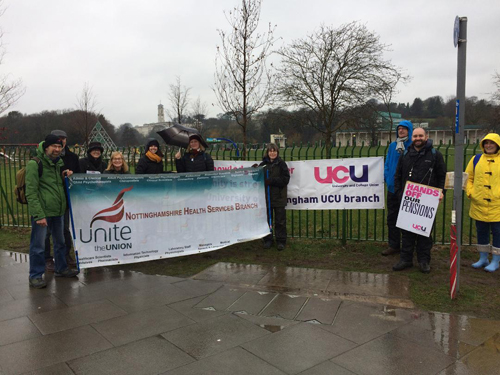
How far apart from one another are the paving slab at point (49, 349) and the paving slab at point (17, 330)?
12 cm

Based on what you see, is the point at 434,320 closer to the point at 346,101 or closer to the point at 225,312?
the point at 225,312

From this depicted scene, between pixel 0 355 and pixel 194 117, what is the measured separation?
26416 mm

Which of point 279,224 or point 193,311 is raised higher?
point 279,224

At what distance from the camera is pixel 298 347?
11.4 feet

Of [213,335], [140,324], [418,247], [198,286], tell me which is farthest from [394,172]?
[140,324]

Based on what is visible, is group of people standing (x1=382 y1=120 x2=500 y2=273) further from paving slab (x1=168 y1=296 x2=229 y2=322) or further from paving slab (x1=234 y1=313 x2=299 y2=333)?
paving slab (x1=168 y1=296 x2=229 y2=322)

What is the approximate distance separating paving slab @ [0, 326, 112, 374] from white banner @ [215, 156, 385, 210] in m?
4.06

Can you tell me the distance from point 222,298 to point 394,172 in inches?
131

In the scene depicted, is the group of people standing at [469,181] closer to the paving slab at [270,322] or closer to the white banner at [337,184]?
the white banner at [337,184]

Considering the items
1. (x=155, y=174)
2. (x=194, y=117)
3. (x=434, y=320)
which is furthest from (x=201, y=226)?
(x=194, y=117)

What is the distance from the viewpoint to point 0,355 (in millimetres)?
3428

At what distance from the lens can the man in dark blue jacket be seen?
577 cm

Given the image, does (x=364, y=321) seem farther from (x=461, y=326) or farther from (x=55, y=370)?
(x=55, y=370)

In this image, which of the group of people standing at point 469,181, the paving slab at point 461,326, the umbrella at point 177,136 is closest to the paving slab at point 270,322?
the paving slab at point 461,326
